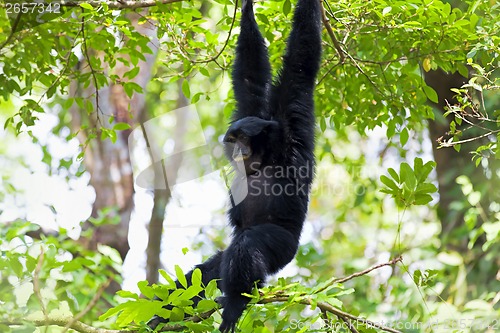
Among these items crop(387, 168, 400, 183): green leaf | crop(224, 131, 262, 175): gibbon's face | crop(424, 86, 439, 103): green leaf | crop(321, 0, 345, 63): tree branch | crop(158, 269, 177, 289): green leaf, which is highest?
crop(321, 0, 345, 63): tree branch

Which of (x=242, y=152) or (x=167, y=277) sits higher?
(x=242, y=152)

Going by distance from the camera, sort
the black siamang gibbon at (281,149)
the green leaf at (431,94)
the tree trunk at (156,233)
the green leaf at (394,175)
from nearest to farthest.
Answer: the green leaf at (394,175) → the black siamang gibbon at (281,149) → the green leaf at (431,94) → the tree trunk at (156,233)

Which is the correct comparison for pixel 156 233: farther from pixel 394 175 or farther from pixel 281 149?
pixel 394 175

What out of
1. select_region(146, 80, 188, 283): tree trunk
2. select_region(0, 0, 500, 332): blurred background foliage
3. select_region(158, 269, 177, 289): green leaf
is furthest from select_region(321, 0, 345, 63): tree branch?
select_region(146, 80, 188, 283): tree trunk

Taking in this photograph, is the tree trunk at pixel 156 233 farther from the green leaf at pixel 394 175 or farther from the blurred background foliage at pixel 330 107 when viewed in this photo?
the green leaf at pixel 394 175

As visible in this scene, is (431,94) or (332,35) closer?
(332,35)

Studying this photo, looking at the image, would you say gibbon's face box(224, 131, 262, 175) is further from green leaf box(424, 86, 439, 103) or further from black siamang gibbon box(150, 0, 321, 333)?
green leaf box(424, 86, 439, 103)

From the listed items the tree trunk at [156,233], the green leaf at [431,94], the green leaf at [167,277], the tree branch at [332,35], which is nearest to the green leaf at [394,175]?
the tree branch at [332,35]

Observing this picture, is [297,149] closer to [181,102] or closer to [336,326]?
[336,326]

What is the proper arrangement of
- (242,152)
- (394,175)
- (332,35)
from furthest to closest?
(242,152)
(332,35)
(394,175)

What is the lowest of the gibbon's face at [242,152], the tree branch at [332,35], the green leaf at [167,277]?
the green leaf at [167,277]

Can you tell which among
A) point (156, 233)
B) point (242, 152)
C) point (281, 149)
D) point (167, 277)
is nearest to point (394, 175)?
point (281, 149)

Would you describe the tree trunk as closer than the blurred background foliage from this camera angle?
No

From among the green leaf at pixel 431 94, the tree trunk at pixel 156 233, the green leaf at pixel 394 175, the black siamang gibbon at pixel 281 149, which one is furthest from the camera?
the tree trunk at pixel 156 233
